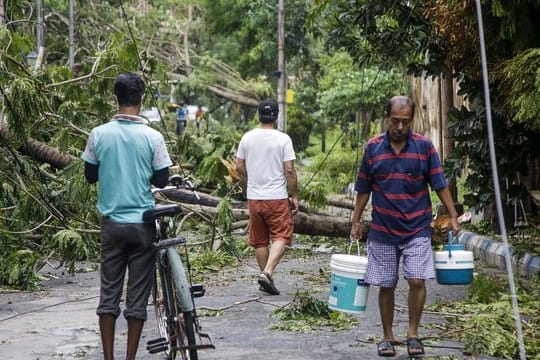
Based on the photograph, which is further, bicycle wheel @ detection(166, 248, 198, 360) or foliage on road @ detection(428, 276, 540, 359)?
foliage on road @ detection(428, 276, 540, 359)

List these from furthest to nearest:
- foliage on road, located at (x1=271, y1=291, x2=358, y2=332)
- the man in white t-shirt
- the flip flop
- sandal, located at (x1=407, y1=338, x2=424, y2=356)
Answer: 1. the man in white t-shirt
2. the flip flop
3. foliage on road, located at (x1=271, y1=291, x2=358, y2=332)
4. sandal, located at (x1=407, y1=338, x2=424, y2=356)

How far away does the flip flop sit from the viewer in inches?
395

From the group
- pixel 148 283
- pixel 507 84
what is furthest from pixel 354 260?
pixel 507 84

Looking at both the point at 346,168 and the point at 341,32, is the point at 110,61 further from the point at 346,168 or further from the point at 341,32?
the point at 346,168

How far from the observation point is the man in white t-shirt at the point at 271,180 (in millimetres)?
10211

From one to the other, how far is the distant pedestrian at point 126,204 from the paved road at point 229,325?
40.2 inches

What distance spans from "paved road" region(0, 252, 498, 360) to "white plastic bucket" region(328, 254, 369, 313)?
36 cm

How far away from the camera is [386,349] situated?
6898mm

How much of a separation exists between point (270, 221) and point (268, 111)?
111cm

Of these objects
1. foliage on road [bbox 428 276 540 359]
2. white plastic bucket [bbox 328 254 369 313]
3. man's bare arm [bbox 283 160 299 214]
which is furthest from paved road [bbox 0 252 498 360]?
man's bare arm [bbox 283 160 299 214]

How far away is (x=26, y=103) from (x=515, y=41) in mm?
5179

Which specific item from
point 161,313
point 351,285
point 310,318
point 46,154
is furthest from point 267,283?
point 46,154

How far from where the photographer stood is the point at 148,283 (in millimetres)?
6238

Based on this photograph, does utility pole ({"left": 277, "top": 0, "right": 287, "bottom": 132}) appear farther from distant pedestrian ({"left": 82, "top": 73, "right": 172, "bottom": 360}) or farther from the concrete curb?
distant pedestrian ({"left": 82, "top": 73, "right": 172, "bottom": 360})
